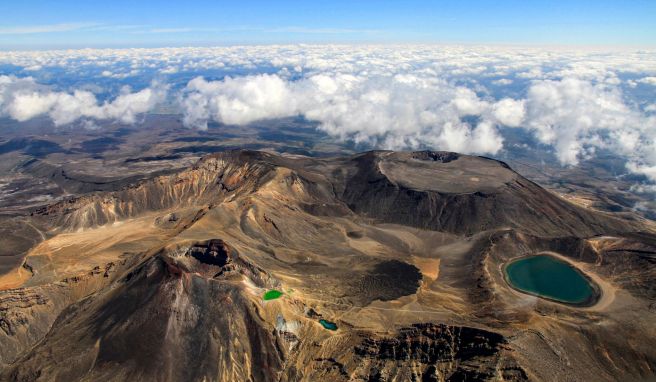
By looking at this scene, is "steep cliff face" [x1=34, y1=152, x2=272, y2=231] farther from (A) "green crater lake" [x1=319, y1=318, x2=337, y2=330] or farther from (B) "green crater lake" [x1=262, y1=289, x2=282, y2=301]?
(A) "green crater lake" [x1=319, y1=318, x2=337, y2=330]

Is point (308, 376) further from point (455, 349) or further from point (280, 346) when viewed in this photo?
point (455, 349)

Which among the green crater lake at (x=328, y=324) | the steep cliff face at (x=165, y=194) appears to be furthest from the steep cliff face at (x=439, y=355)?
the steep cliff face at (x=165, y=194)

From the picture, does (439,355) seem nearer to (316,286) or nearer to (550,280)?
(316,286)

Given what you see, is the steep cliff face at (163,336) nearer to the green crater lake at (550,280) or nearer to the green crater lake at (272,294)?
the green crater lake at (272,294)

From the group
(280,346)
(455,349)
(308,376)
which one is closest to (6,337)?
(280,346)

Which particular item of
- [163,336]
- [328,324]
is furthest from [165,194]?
[328,324]
